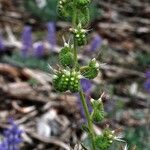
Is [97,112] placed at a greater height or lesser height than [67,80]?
lesser

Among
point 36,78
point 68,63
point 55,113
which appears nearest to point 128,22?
point 36,78

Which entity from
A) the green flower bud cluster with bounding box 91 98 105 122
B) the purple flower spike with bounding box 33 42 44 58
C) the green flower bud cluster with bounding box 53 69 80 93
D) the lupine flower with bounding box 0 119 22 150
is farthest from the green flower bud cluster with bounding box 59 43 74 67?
the purple flower spike with bounding box 33 42 44 58

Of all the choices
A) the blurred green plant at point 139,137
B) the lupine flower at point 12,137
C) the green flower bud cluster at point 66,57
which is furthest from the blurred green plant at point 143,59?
the green flower bud cluster at point 66,57

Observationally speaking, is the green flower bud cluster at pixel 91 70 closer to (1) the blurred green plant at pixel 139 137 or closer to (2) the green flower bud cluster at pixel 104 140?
(2) the green flower bud cluster at pixel 104 140

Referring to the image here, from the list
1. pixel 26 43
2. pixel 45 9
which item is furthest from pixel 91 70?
pixel 45 9

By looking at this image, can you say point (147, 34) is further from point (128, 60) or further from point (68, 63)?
point (68, 63)

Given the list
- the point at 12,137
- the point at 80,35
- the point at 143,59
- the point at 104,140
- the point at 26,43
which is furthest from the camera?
the point at 143,59

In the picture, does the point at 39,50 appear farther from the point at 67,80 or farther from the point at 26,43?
the point at 67,80
